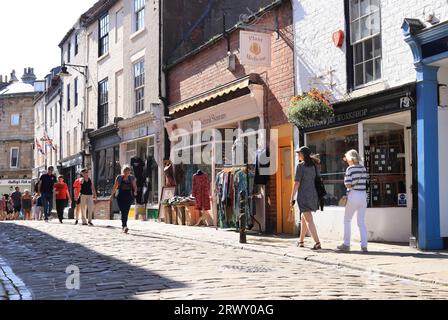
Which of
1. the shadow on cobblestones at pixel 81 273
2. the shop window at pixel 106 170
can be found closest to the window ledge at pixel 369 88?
the shadow on cobblestones at pixel 81 273

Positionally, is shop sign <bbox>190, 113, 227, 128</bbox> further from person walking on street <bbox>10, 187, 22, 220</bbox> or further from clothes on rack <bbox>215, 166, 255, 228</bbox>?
person walking on street <bbox>10, 187, 22, 220</bbox>

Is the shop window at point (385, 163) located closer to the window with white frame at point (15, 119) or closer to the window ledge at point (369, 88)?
the window ledge at point (369, 88)

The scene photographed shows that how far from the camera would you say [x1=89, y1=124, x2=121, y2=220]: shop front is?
2377cm

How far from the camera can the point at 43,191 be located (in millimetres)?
19250

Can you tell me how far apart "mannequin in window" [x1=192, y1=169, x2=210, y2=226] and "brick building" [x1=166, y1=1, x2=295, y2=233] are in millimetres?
294

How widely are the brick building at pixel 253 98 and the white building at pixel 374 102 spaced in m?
0.68

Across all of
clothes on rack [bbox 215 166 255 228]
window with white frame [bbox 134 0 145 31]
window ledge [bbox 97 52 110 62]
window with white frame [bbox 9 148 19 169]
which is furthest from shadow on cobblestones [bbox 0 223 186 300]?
window with white frame [bbox 9 148 19 169]

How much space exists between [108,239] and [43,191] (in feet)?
25.5

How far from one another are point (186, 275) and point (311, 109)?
5702 millimetres

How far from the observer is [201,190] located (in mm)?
16484

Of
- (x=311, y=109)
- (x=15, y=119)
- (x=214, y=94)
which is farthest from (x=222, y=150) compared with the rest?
(x=15, y=119)
